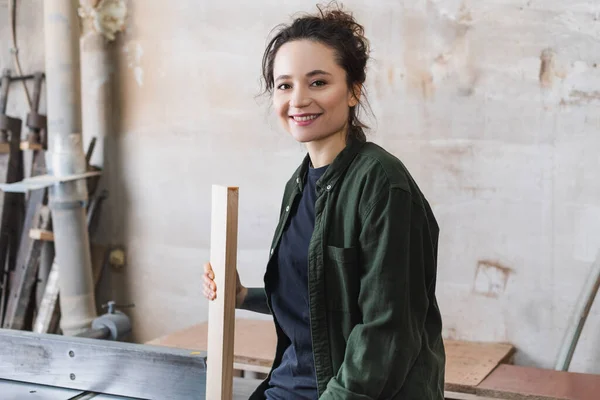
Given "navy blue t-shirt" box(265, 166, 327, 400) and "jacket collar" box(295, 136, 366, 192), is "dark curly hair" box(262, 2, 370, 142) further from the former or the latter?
"navy blue t-shirt" box(265, 166, 327, 400)

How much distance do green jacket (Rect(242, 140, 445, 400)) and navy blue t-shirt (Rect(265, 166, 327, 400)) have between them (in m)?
0.05

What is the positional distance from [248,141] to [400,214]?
2121mm

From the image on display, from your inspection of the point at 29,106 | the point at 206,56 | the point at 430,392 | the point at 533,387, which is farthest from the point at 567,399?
the point at 29,106

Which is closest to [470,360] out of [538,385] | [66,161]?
[538,385]

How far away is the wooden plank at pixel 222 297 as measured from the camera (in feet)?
4.07

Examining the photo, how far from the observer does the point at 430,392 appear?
3.83 feet

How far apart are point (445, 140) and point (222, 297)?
1.75 meters

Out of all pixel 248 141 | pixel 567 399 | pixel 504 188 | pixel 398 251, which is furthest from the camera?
pixel 248 141

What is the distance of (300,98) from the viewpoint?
1243mm

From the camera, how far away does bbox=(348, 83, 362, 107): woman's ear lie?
131cm

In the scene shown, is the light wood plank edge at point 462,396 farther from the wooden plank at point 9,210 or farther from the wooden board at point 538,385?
the wooden plank at point 9,210

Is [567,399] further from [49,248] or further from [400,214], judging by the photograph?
[49,248]

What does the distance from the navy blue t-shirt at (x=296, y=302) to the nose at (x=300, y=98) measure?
0.13 metres

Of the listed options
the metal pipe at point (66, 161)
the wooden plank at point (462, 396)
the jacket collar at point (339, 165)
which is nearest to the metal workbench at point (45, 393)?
the jacket collar at point (339, 165)
